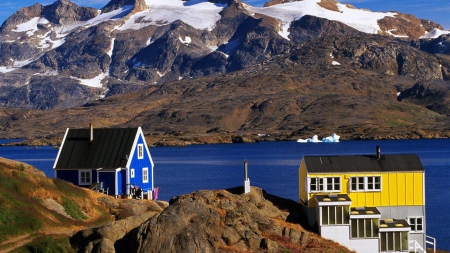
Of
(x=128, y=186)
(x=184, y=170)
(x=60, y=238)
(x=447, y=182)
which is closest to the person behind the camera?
(x=60, y=238)

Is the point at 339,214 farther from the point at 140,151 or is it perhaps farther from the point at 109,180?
the point at 140,151

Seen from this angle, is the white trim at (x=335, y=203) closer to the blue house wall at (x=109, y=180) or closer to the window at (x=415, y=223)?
the window at (x=415, y=223)

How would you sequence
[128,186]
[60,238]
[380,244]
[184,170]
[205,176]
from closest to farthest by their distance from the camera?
[60,238] < [380,244] < [128,186] < [205,176] < [184,170]

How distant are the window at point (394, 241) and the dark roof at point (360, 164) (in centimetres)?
334

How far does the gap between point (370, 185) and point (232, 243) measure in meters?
10.6

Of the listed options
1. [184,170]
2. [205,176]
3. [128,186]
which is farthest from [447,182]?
[128,186]

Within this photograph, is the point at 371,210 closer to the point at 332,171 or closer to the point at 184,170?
the point at 332,171

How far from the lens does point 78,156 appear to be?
50.6 metres

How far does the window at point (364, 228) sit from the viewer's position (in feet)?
126

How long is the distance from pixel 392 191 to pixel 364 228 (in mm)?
3295

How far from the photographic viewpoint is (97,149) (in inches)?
1991

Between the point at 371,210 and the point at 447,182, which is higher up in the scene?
the point at 371,210

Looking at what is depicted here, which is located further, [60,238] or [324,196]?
[324,196]

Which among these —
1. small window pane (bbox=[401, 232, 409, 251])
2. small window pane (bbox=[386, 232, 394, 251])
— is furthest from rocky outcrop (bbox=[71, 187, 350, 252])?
small window pane (bbox=[401, 232, 409, 251])
